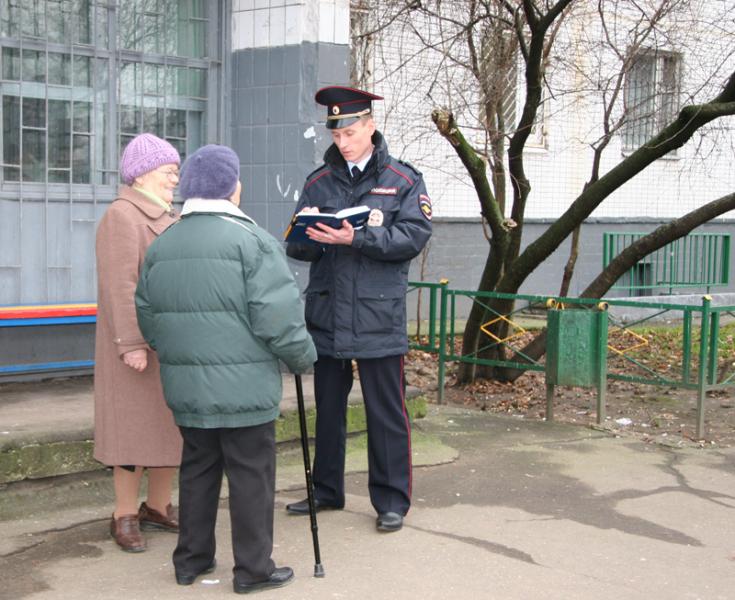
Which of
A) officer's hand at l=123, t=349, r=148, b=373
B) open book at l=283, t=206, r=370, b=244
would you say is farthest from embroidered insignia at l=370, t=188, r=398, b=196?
officer's hand at l=123, t=349, r=148, b=373

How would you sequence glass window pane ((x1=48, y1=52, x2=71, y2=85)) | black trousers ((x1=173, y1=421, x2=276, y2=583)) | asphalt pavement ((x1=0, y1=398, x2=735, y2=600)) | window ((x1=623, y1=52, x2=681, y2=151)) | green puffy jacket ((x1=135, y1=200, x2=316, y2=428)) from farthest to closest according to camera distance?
window ((x1=623, y1=52, x2=681, y2=151)) → glass window pane ((x1=48, y1=52, x2=71, y2=85)) → asphalt pavement ((x1=0, y1=398, x2=735, y2=600)) → black trousers ((x1=173, y1=421, x2=276, y2=583)) → green puffy jacket ((x1=135, y1=200, x2=316, y2=428))

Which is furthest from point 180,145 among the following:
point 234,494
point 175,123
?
point 234,494

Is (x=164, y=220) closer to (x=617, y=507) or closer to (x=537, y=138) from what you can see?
(x=617, y=507)

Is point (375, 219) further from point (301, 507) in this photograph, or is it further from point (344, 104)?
point (301, 507)

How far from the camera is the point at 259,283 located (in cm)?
415

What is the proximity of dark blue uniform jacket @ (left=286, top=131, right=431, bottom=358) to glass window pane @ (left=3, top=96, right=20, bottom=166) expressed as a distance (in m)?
2.56

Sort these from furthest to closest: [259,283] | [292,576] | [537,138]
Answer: [537,138] → [292,576] → [259,283]

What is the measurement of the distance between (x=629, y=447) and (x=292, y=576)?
3451mm

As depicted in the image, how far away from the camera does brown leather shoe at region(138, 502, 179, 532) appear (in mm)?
5121

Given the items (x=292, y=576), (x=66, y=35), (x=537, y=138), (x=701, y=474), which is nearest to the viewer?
(x=292, y=576)

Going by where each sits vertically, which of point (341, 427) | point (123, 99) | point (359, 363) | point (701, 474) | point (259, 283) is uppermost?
point (123, 99)

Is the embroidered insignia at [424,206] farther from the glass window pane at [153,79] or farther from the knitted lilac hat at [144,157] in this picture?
the glass window pane at [153,79]

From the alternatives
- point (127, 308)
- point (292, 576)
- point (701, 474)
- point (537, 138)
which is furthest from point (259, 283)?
point (537, 138)

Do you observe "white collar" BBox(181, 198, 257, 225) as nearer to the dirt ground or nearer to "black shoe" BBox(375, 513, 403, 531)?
"black shoe" BBox(375, 513, 403, 531)
